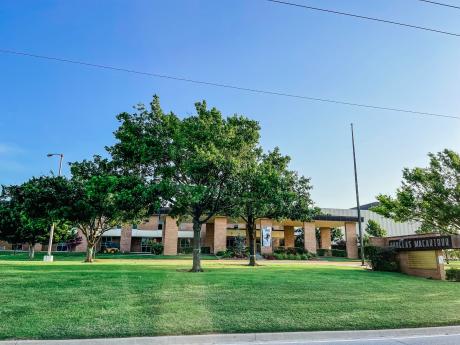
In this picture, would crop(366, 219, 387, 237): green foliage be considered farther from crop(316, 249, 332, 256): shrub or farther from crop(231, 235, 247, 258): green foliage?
crop(231, 235, 247, 258): green foliage

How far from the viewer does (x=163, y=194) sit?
17.9m

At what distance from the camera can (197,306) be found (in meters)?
9.62

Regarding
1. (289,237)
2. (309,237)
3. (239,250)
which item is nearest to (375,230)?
(289,237)

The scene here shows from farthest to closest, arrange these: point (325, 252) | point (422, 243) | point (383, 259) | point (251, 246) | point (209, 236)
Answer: point (209, 236) < point (325, 252) < point (251, 246) < point (383, 259) < point (422, 243)

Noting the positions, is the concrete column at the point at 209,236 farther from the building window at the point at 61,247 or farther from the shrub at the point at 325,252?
the building window at the point at 61,247

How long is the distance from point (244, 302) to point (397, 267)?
15391 mm

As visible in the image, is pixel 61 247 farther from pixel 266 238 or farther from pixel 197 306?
pixel 197 306

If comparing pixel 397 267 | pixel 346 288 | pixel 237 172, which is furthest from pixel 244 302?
pixel 397 267

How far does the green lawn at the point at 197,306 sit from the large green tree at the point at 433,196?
28.4 feet

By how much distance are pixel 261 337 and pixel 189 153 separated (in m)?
12.1

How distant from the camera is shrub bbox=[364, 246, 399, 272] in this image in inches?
859

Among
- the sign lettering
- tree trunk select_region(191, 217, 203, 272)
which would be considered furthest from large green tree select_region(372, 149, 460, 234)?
tree trunk select_region(191, 217, 203, 272)

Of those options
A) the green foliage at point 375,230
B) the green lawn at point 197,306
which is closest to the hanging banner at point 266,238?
the green foliage at point 375,230

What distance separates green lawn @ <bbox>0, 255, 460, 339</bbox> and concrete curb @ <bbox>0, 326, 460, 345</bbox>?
10.7 inches
